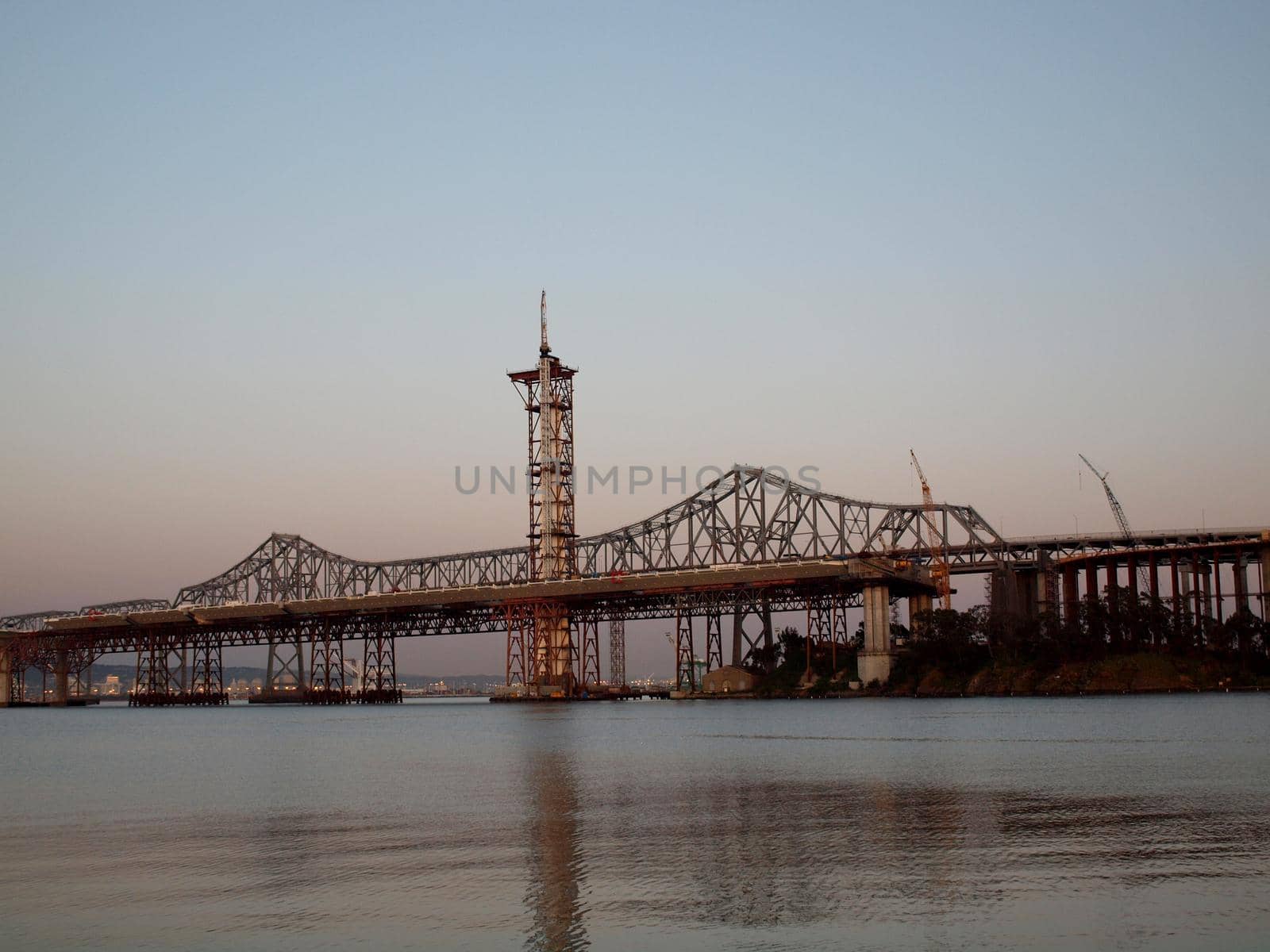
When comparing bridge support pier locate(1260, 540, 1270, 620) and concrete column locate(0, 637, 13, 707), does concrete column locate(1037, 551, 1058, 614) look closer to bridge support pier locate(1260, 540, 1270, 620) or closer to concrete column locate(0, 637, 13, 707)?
bridge support pier locate(1260, 540, 1270, 620)

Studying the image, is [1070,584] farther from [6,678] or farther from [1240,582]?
[6,678]

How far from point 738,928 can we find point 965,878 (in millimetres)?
4432

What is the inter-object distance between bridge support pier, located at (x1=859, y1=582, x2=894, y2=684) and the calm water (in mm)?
53949

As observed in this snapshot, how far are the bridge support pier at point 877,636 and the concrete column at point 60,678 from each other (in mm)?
101956

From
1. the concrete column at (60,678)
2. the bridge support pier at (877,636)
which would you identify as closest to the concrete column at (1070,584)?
the bridge support pier at (877,636)

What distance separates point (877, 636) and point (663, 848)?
84.3 m

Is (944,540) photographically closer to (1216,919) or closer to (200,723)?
(200,723)

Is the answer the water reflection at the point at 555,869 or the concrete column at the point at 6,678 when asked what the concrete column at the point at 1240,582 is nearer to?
the water reflection at the point at 555,869

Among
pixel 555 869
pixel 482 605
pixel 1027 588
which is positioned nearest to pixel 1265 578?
pixel 1027 588

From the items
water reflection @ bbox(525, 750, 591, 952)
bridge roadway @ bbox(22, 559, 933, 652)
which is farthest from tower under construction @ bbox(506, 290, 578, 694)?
water reflection @ bbox(525, 750, 591, 952)

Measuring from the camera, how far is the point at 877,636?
345 feet

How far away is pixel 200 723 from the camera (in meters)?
93.2

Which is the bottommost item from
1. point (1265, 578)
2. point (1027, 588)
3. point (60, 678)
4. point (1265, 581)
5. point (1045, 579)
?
point (60, 678)

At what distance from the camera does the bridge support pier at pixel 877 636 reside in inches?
4104
